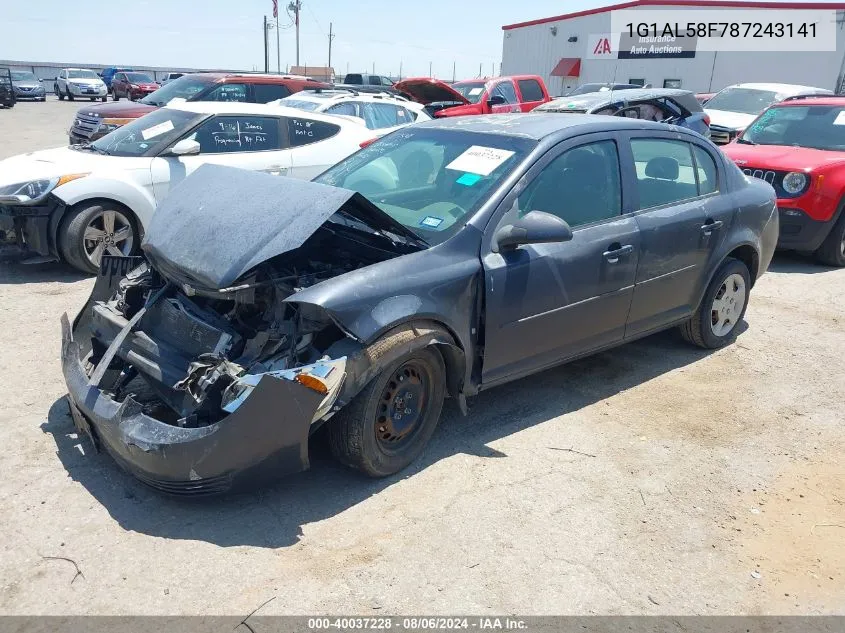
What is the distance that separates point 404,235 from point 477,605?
5.99 feet

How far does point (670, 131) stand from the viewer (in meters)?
4.90

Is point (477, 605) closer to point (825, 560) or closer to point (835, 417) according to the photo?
point (825, 560)

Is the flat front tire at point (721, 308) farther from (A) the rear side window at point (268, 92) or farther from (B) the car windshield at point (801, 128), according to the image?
(A) the rear side window at point (268, 92)

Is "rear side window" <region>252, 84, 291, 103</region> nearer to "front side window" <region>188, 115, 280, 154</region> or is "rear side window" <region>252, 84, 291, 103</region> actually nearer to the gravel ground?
"front side window" <region>188, 115, 280, 154</region>

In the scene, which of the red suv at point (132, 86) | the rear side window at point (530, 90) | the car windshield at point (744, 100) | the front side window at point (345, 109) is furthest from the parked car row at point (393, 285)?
the red suv at point (132, 86)

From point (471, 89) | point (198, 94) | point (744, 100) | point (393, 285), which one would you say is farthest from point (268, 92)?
point (393, 285)

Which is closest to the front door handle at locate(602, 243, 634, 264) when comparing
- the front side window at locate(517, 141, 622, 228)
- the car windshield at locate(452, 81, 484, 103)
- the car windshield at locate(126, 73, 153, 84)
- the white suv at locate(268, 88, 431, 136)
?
the front side window at locate(517, 141, 622, 228)

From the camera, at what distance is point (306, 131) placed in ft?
26.0

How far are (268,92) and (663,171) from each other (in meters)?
10.5

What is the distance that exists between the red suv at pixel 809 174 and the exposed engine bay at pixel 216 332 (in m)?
6.12

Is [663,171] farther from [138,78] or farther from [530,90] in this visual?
[138,78]

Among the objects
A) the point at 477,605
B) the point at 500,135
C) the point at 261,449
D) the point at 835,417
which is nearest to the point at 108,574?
the point at 261,449

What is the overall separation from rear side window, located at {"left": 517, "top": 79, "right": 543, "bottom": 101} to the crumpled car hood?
13.9 m

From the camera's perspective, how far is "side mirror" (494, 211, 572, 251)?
3660 millimetres
